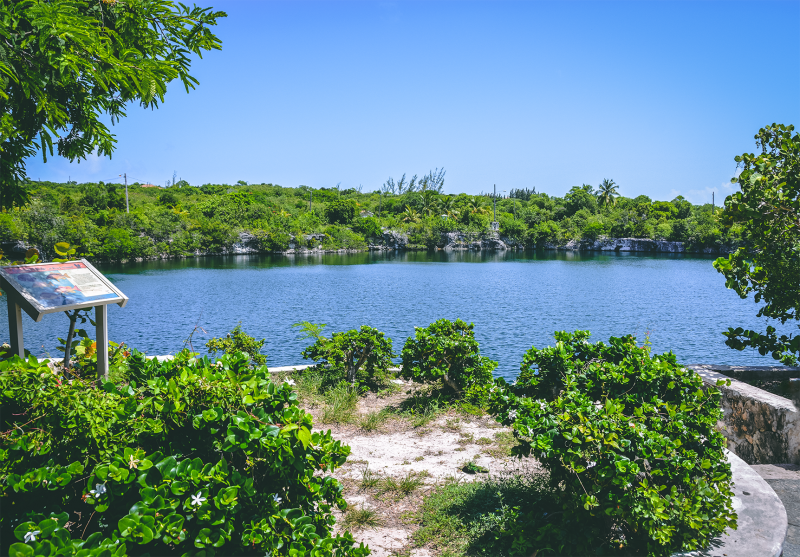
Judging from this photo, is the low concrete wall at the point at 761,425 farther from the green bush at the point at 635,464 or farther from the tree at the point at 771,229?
the green bush at the point at 635,464

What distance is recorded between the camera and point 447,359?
24.7 feet

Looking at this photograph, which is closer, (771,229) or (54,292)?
(54,292)

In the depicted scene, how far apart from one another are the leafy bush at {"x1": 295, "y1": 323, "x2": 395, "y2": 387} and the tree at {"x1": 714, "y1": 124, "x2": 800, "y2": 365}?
491cm

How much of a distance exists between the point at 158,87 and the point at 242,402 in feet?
9.05

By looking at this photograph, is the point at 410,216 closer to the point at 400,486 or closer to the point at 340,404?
the point at 340,404

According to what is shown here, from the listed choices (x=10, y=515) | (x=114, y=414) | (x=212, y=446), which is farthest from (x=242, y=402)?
(x=10, y=515)

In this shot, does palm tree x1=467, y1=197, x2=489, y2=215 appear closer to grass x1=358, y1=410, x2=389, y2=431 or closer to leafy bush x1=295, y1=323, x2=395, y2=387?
leafy bush x1=295, y1=323, x2=395, y2=387

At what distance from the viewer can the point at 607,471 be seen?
2951mm

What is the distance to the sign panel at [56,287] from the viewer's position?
15.5 ft

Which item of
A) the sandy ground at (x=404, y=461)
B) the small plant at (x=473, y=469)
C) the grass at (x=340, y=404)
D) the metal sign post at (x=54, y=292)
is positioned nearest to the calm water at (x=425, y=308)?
the grass at (x=340, y=404)

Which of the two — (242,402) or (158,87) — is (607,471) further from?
(158,87)

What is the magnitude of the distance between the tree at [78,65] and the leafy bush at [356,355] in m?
4.37

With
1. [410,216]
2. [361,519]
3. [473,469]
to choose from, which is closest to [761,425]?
[473,469]

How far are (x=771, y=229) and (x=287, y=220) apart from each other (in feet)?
249
